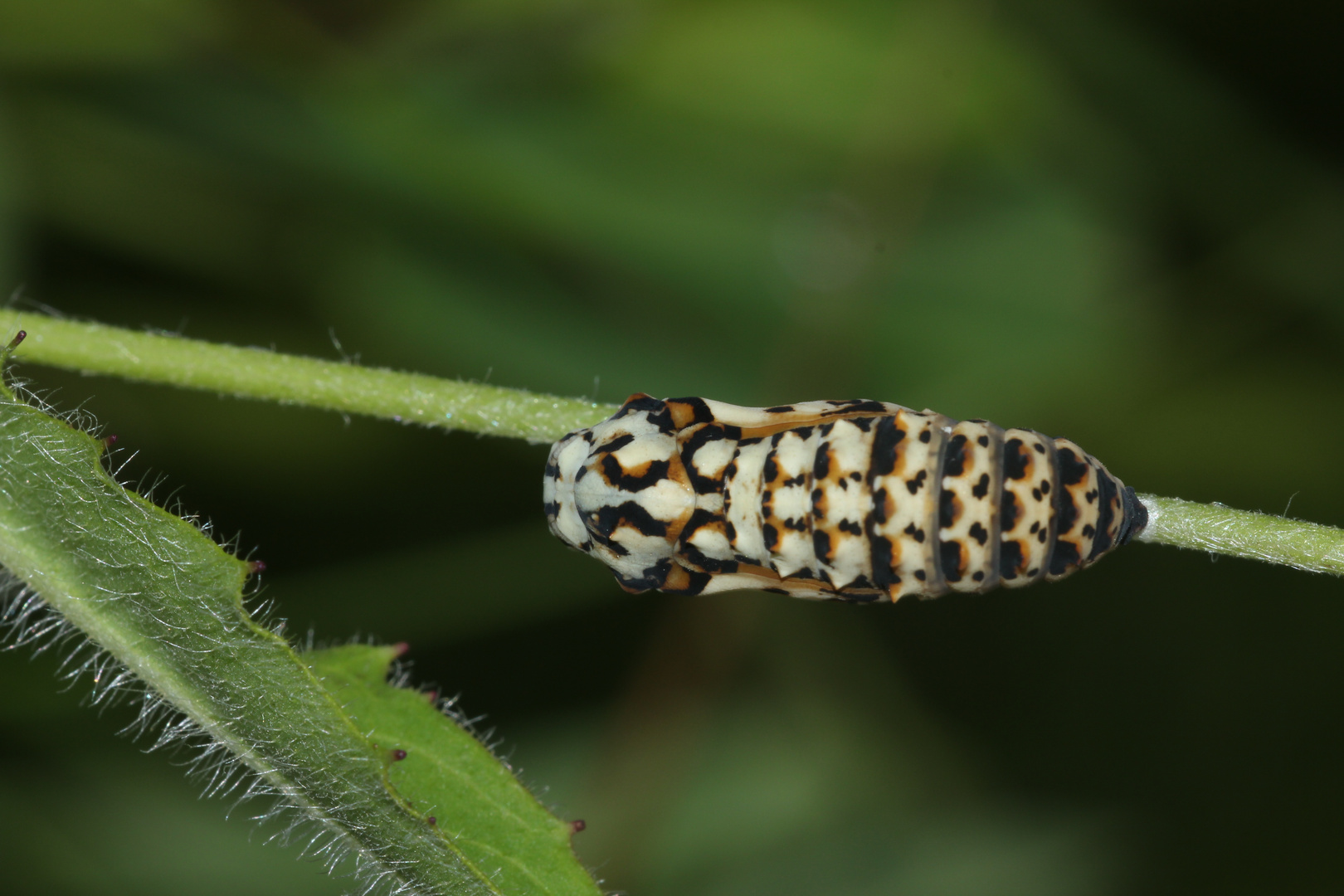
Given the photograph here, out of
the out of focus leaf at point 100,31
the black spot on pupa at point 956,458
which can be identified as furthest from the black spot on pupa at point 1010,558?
the out of focus leaf at point 100,31

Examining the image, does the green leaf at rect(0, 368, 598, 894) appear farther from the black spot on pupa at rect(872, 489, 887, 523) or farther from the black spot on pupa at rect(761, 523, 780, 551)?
the black spot on pupa at rect(872, 489, 887, 523)

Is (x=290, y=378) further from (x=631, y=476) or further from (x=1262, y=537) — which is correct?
(x=1262, y=537)

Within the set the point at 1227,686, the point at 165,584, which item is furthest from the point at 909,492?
the point at 1227,686

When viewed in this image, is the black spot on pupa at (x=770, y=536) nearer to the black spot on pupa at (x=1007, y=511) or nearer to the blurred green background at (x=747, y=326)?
the black spot on pupa at (x=1007, y=511)

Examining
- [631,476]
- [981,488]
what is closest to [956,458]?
[981,488]

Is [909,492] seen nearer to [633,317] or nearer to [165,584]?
[165,584]
